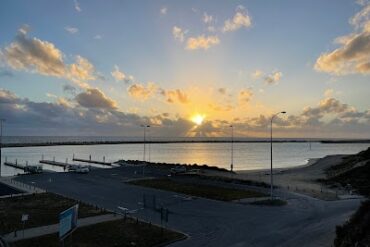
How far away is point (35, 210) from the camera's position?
38.5 metres

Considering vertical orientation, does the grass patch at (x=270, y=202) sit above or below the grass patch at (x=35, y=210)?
above

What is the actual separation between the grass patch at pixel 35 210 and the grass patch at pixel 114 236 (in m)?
4.34

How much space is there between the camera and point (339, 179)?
6366 cm

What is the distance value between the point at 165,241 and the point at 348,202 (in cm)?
2511

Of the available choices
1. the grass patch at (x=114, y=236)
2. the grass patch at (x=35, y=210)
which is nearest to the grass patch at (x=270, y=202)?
the grass patch at (x=114, y=236)

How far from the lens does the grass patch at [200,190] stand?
154ft

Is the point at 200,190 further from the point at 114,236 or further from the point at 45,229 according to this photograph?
the point at 45,229

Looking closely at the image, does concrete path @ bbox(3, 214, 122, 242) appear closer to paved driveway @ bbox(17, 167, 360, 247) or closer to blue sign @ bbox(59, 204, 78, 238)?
paved driveway @ bbox(17, 167, 360, 247)

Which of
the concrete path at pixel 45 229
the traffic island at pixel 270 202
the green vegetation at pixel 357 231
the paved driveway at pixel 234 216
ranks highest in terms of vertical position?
the green vegetation at pixel 357 231

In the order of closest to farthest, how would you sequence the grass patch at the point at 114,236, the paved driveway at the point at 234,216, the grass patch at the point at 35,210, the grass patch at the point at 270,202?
the grass patch at the point at 114,236
the paved driveway at the point at 234,216
the grass patch at the point at 35,210
the grass patch at the point at 270,202

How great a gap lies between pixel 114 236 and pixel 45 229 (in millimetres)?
6460

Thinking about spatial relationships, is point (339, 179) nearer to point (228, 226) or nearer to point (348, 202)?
point (348, 202)

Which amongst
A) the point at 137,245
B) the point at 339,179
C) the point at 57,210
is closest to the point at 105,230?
the point at 137,245

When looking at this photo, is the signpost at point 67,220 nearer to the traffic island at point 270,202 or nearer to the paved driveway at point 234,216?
the paved driveway at point 234,216
